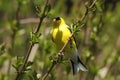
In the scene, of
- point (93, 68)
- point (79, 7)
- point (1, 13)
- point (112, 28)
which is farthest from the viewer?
point (1, 13)

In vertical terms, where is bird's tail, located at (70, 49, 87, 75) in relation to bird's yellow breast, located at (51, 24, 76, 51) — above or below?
below

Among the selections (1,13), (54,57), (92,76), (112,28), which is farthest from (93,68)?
(1,13)

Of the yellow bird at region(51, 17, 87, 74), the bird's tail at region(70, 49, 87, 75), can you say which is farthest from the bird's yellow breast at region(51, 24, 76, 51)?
the bird's tail at region(70, 49, 87, 75)

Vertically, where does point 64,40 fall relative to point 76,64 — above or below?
above

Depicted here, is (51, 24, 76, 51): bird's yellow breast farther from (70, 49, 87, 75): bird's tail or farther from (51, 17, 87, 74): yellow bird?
(70, 49, 87, 75): bird's tail

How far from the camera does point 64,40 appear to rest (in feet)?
9.37

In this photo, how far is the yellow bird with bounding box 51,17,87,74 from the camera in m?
2.85

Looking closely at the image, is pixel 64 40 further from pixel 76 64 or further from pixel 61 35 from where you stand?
pixel 76 64

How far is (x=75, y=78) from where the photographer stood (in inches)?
162

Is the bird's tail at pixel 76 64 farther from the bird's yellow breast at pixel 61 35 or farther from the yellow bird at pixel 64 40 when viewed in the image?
the bird's yellow breast at pixel 61 35

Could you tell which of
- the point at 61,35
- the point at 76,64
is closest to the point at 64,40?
the point at 61,35

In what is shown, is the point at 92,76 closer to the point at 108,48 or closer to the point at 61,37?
the point at 61,37

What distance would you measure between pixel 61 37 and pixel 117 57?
1114mm

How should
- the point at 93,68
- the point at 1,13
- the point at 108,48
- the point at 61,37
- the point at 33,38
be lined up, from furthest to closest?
the point at 1,13 → the point at 108,48 → the point at 93,68 → the point at 61,37 → the point at 33,38
